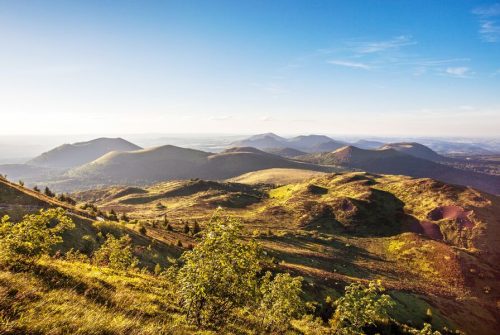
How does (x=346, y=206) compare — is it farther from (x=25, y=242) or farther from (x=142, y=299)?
(x=25, y=242)

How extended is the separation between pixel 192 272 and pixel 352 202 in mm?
121598

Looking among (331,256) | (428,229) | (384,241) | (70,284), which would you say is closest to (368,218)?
(384,241)

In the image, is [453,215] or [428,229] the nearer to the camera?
[428,229]

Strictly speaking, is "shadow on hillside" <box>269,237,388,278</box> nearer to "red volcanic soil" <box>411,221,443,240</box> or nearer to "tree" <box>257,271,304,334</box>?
"red volcanic soil" <box>411,221,443,240</box>

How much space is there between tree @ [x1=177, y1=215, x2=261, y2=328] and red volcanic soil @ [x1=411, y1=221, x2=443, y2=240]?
334ft

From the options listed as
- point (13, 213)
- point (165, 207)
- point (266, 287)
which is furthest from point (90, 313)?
point (165, 207)

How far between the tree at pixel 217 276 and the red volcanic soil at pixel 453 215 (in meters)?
108

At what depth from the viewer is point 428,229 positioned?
105 m

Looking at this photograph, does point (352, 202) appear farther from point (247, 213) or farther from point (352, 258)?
point (352, 258)

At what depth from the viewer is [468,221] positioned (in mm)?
101125

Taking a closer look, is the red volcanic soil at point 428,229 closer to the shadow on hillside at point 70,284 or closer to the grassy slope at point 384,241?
the grassy slope at point 384,241

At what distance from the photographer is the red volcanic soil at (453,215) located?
101 meters

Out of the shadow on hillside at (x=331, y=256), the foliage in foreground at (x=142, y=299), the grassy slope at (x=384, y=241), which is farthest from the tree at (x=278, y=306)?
the shadow on hillside at (x=331, y=256)

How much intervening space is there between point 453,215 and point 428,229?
1045cm
